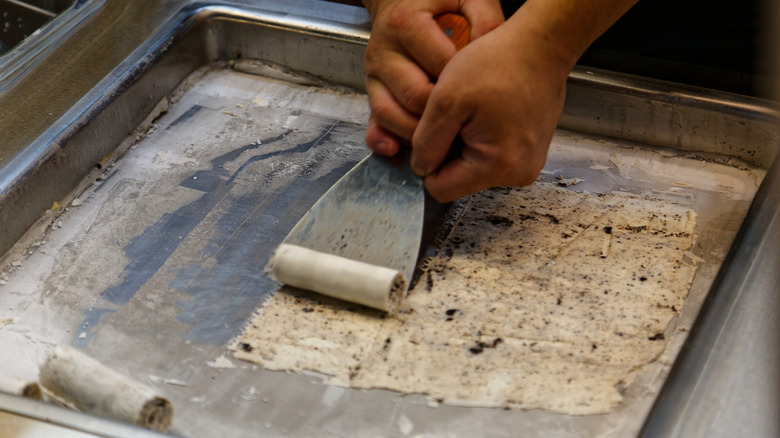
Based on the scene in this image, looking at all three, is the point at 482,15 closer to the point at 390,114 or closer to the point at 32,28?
the point at 390,114

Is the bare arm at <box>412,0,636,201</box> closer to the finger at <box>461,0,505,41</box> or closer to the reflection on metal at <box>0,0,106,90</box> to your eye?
the finger at <box>461,0,505,41</box>

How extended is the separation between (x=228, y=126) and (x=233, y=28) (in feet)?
0.97

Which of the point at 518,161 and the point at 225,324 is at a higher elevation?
the point at 518,161

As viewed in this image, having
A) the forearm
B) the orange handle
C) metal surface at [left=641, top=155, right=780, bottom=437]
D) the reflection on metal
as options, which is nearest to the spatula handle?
the orange handle

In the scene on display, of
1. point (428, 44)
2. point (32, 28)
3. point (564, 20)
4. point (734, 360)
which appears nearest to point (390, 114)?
point (428, 44)

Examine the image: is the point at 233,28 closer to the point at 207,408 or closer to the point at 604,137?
the point at 604,137

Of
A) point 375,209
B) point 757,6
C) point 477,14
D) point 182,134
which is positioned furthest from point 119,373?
point 757,6

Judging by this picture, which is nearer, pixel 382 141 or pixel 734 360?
pixel 734 360

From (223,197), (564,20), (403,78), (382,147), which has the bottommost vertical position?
(223,197)

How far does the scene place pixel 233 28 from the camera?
1.70 m

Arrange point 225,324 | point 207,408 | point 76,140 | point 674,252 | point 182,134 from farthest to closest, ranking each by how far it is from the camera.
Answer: point 182,134 < point 76,140 < point 674,252 < point 225,324 < point 207,408

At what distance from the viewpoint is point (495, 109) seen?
108cm

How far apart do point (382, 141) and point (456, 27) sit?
0.22 meters

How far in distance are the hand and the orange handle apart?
0.10 meters
